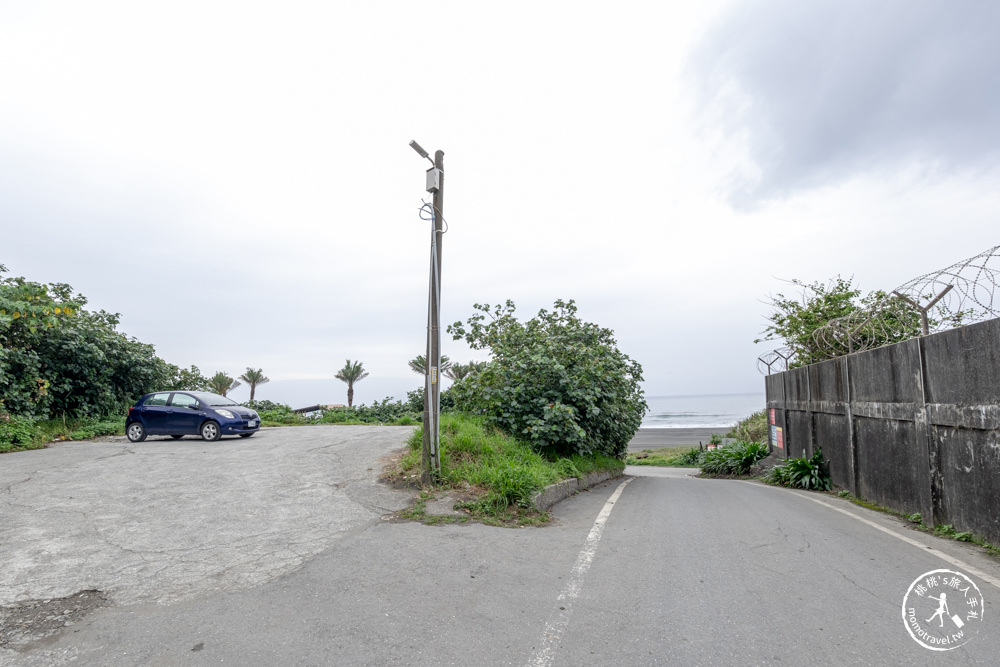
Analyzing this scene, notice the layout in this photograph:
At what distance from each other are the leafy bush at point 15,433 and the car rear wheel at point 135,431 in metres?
1.99

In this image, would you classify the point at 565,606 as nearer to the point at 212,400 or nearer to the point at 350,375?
the point at 212,400

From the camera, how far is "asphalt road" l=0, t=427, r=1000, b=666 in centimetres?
340

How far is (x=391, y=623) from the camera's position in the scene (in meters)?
3.83

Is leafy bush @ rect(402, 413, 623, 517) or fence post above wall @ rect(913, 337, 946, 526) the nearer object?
fence post above wall @ rect(913, 337, 946, 526)

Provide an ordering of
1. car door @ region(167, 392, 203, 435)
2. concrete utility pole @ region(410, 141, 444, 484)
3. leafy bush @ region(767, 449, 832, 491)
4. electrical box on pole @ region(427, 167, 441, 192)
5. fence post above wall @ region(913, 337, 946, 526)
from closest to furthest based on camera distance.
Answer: fence post above wall @ region(913, 337, 946, 526)
concrete utility pole @ region(410, 141, 444, 484)
electrical box on pole @ region(427, 167, 441, 192)
leafy bush @ region(767, 449, 832, 491)
car door @ region(167, 392, 203, 435)

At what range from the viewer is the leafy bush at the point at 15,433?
13.1 meters

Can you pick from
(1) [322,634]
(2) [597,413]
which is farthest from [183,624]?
(2) [597,413]

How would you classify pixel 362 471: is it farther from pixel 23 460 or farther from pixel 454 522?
pixel 23 460

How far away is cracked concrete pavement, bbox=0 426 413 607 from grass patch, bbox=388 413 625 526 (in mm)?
694

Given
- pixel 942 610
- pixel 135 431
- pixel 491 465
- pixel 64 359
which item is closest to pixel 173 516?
pixel 491 465

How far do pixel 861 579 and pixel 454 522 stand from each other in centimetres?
415

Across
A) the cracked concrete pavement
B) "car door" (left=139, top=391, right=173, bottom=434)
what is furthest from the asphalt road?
"car door" (left=139, top=391, right=173, bottom=434)

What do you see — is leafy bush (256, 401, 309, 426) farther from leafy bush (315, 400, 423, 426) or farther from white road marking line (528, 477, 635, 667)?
white road marking line (528, 477, 635, 667)

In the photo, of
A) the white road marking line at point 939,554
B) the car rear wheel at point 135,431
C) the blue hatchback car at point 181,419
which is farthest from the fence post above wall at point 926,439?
the car rear wheel at point 135,431
